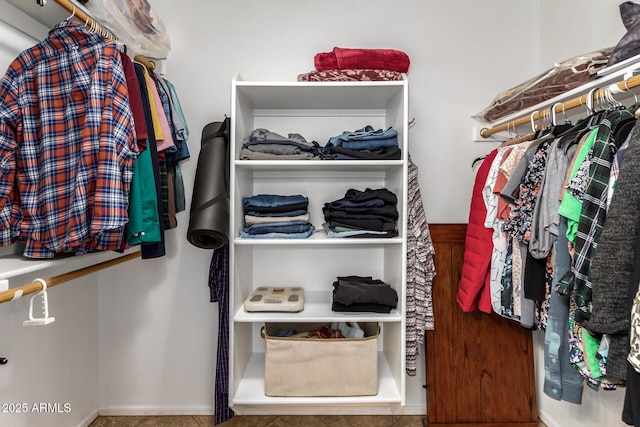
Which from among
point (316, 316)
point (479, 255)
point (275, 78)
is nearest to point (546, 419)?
point (479, 255)

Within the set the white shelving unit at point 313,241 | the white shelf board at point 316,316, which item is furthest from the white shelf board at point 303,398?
the white shelf board at point 316,316

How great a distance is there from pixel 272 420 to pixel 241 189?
3.93 feet

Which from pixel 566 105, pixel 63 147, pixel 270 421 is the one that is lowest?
pixel 270 421

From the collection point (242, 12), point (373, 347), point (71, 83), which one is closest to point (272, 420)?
point (373, 347)

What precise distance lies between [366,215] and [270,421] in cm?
119

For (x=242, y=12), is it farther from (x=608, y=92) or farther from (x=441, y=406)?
(x=441, y=406)

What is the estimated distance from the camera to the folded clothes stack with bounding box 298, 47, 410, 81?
1662 millimetres

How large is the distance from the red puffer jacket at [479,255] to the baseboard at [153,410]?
1.44 meters

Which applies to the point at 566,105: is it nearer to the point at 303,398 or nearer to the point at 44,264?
the point at 303,398

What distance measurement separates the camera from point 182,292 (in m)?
2.04

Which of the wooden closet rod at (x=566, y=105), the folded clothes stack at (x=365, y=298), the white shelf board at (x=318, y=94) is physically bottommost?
the folded clothes stack at (x=365, y=298)

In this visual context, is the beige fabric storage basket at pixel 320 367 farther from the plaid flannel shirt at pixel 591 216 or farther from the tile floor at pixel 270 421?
the plaid flannel shirt at pixel 591 216

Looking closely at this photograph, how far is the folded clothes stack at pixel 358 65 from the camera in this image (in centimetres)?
166

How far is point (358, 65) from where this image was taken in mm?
1709
